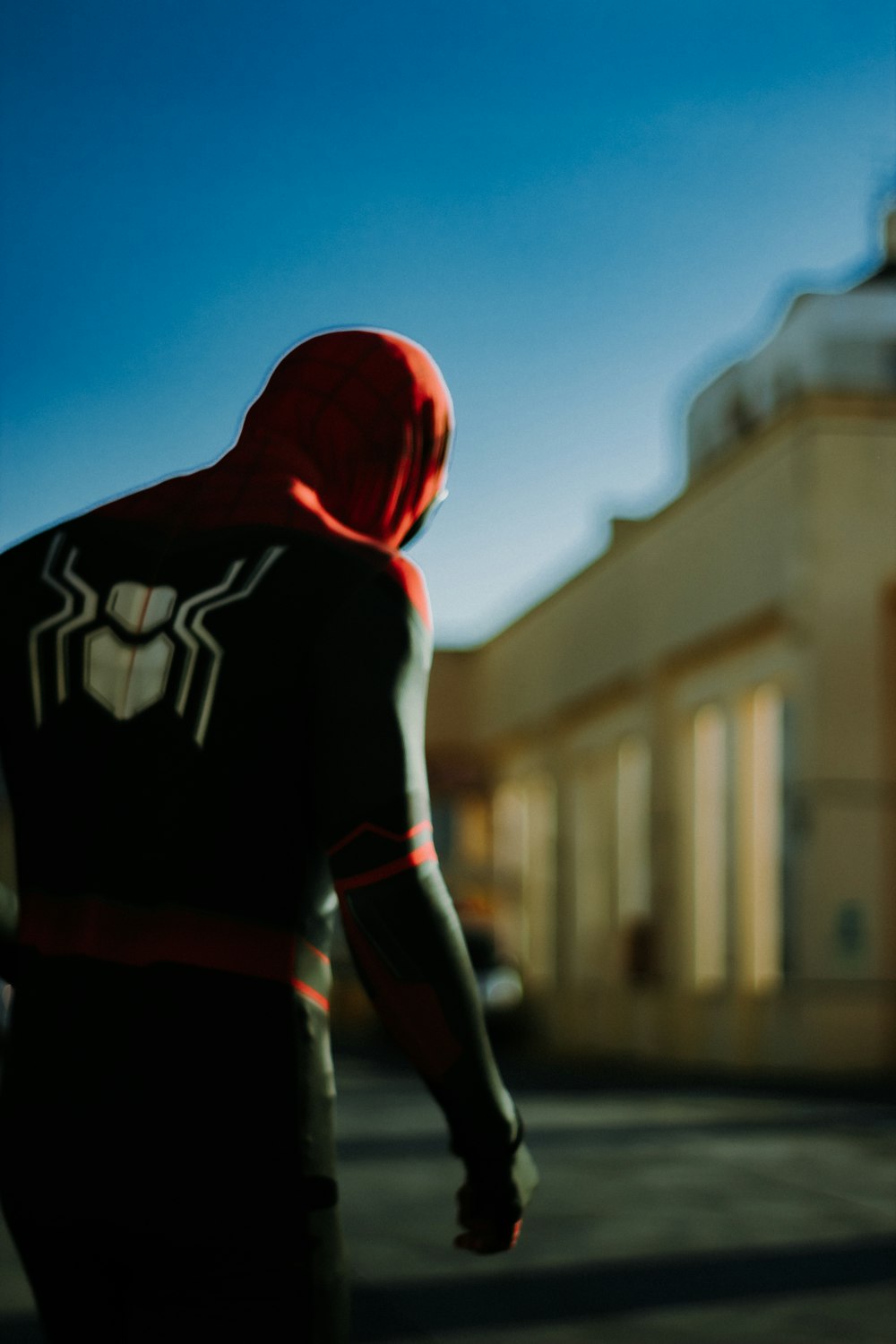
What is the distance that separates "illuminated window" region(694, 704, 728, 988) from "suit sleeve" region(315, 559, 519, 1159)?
71.3 feet

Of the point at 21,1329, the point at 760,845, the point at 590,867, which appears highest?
the point at 590,867

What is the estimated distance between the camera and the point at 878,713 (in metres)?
19.9

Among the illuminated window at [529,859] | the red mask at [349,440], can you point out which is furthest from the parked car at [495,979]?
the red mask at [349,440]

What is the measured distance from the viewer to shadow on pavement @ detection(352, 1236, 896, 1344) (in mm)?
5910

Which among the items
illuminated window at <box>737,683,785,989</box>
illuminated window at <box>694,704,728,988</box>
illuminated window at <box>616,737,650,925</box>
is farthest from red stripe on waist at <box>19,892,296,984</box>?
illuminated window at <box>616,737,650,925</box>

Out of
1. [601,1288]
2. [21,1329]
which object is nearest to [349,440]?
[21,1329]

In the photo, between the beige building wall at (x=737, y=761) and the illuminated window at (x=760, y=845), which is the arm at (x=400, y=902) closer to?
the beige building wall at (x=737, y=761)

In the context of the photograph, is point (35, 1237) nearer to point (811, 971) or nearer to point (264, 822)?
point (264, 822)

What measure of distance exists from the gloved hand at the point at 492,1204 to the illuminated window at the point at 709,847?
71.2 ft

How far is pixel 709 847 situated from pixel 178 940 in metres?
22.6

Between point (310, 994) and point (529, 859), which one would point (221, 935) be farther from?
point (529, 859)

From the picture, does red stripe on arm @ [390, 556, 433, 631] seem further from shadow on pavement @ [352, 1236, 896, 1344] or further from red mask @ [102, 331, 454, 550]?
shadow on pavement @ [352, 1236, 896, 1344]

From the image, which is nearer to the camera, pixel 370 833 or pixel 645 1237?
pixel 370 833

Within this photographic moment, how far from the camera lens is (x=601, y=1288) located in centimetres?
642
